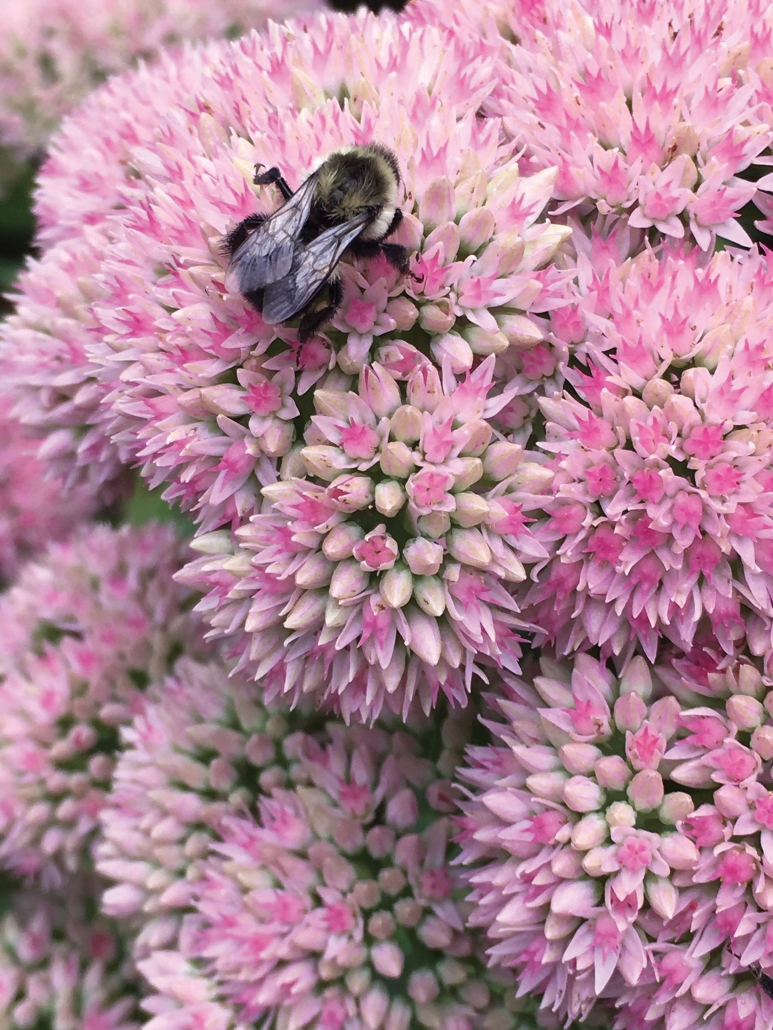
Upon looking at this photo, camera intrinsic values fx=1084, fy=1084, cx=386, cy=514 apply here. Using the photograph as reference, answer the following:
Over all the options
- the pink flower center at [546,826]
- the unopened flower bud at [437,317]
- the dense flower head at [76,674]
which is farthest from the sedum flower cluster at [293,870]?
the unopened flower bud at [437,317]

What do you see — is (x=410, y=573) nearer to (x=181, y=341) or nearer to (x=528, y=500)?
(x=528, y=500)

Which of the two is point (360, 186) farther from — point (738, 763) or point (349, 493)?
point (738, 763)

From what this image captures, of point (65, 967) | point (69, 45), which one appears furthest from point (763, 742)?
point (69, 45)

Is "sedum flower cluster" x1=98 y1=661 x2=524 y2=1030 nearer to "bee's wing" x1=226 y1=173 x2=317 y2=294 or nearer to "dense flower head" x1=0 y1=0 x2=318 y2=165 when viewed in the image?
"bee's wing" x1=226 y1=173 x2=317 y2=294

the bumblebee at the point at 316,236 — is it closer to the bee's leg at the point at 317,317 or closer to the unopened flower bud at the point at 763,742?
the bee's leg at the point at 317,317

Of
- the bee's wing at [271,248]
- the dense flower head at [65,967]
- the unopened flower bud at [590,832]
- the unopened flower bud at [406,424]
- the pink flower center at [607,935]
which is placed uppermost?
the bee's wing at [271,248]

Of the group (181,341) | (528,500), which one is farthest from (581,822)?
(181,341)

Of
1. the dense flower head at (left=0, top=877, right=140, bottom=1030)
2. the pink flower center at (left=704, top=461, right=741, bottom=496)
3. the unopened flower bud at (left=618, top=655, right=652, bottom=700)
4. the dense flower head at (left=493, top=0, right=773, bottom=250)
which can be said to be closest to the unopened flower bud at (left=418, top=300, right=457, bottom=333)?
the dense flower head at (left=493, top=0, right=773, bottom=250)
